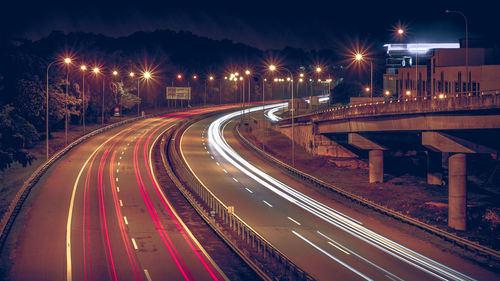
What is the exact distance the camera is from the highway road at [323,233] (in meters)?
27.6

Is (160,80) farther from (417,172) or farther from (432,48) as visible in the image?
(417,172)

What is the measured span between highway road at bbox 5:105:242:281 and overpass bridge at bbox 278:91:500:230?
19993 mm

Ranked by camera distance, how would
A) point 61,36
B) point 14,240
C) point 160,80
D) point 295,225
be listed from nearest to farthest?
point 14,240 → point 295,225 → point 61,36 → point 160,80

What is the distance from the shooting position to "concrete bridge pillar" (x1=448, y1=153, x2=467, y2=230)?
128 ft

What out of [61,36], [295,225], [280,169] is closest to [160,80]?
[61,36]

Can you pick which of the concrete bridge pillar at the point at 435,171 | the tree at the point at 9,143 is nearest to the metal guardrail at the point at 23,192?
the tree at the point at 9,143

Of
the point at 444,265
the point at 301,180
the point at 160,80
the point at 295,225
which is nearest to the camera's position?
the point at 444,265

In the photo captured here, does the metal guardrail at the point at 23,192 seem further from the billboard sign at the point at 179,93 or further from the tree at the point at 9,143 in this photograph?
the billboard sign at the point at 179,93

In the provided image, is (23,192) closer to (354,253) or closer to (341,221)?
(341,221)

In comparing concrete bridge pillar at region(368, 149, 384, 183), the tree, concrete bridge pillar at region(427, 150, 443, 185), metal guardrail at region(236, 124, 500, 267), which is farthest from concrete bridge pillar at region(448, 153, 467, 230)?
the tree

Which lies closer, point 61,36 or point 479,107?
point 479,107

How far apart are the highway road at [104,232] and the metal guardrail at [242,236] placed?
75.5 inches

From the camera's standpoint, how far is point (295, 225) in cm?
3809

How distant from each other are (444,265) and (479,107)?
1275 cm
